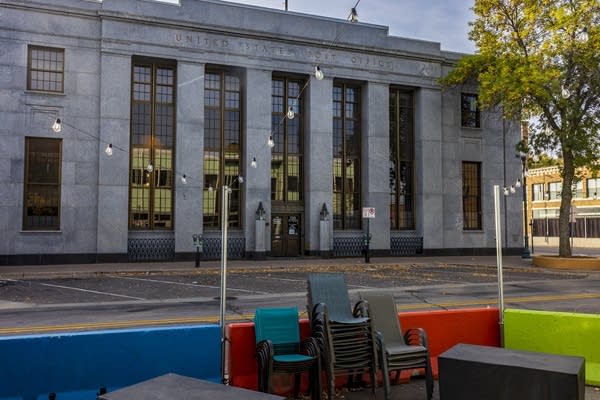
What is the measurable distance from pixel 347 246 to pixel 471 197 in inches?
395

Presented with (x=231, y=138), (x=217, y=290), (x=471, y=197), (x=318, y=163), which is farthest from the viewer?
(x=471, y=197)

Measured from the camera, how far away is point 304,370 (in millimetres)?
6273

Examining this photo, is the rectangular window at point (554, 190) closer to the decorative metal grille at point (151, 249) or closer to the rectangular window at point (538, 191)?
the rectangular window at point (538, 191)

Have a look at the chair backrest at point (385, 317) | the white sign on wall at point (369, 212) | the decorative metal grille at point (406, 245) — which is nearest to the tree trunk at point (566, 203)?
the decorative metal grille at point (406, 245)

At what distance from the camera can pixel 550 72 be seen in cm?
2545

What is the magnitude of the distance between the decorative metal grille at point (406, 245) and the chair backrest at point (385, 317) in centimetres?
2627

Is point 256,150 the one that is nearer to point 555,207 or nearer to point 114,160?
point 114,160

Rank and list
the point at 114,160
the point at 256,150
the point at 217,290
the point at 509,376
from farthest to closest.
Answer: the point at 256,150, the point at 114,160, the point at 217,290, the point at 509,376

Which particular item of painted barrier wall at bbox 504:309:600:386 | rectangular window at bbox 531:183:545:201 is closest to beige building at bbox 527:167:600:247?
rectangular window at bbox 531:183:545:201

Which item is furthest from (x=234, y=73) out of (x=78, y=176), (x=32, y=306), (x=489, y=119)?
(x=32, y=306)

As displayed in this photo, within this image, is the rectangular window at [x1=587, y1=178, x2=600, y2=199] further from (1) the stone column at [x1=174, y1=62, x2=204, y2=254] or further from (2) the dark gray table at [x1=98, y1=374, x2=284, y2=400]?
(2) the dark gray table at [x1=98, y1=374, x2=284, y2=400]

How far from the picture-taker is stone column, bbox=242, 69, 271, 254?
2966 cm

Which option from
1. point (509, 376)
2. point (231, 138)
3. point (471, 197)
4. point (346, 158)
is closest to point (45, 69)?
point (231, 138)

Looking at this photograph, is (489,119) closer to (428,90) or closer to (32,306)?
(428,90)
